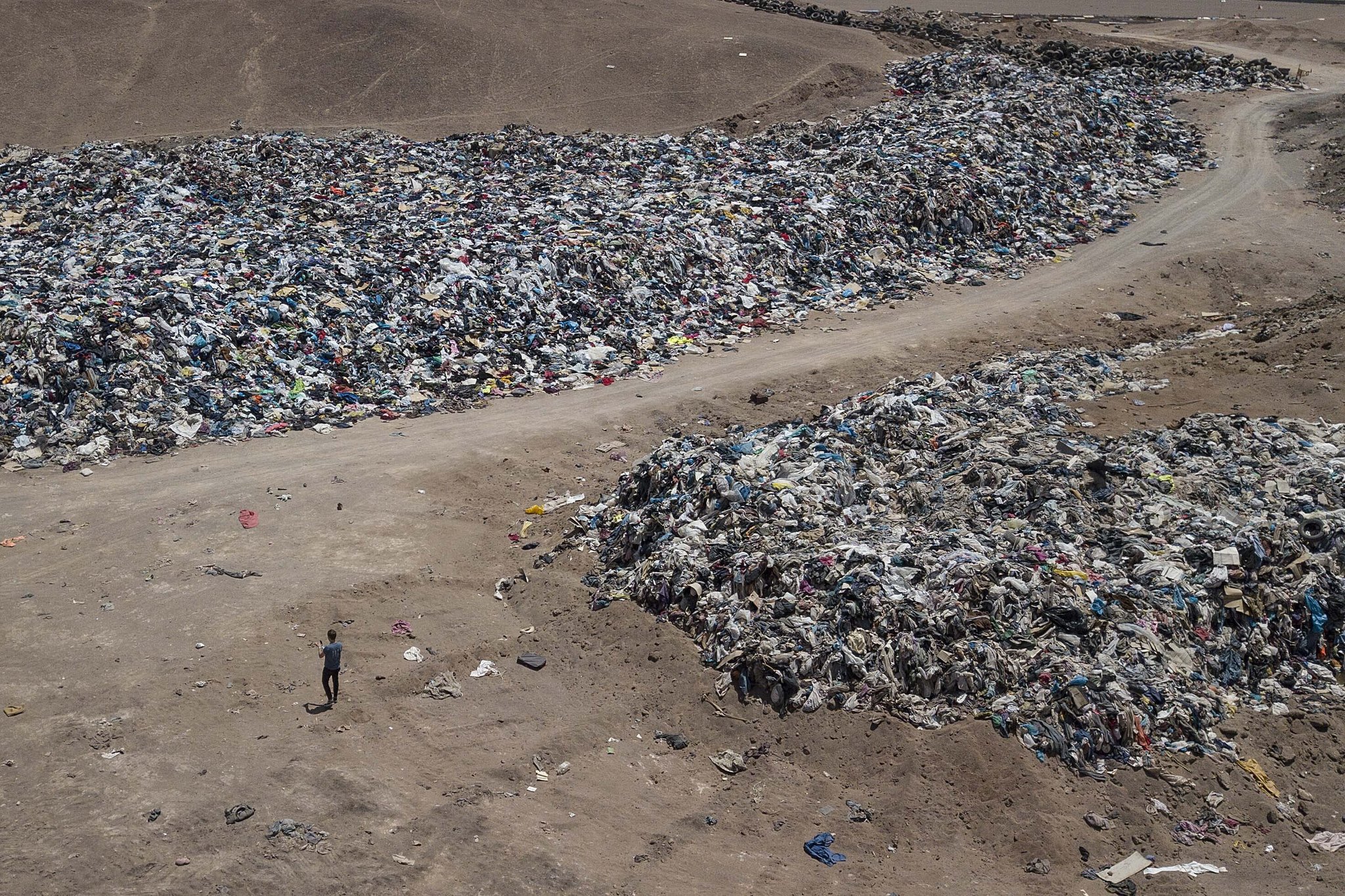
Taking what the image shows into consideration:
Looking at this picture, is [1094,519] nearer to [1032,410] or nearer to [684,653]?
[1032,410]

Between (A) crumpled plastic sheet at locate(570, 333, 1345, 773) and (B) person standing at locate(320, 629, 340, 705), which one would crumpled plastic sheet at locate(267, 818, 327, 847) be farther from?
(A) crumpled plastic sheet at locate(570, 333, 1345, 773)

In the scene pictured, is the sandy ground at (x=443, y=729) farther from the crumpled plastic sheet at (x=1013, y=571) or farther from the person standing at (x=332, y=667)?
the crumpled plastic sheet at (x=1013, y=571)

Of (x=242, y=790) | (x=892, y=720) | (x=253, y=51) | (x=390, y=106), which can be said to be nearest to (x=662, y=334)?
(x=892, y=720)

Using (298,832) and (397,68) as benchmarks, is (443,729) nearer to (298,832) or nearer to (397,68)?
(298,832)

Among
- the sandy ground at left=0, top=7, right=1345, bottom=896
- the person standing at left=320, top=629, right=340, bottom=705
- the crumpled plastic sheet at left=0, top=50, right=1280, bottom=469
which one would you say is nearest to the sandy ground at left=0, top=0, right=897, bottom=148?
the crumpled plastic sheet at left=0, top=50, right=1280, bottom=469

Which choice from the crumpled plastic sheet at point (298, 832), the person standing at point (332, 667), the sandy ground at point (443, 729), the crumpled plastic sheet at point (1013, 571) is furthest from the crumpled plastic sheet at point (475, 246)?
the crumpled plastic sheet at point (298, 832)

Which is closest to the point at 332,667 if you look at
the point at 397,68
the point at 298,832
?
the point at 298,832
